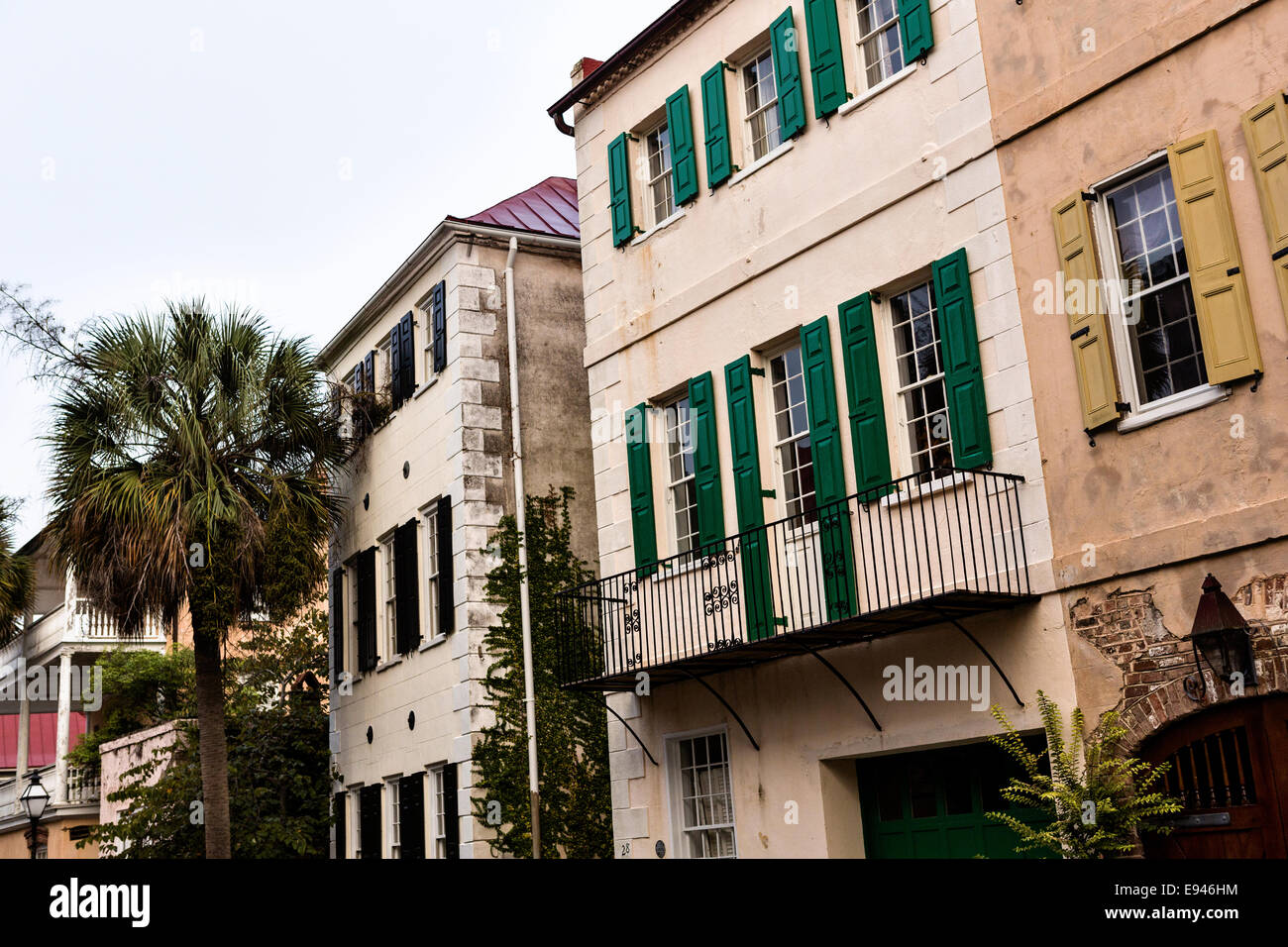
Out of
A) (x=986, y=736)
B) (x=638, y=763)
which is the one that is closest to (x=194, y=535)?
(x=638, y=763)

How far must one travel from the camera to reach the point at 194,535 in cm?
1783

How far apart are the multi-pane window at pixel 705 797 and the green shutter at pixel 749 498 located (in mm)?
1445

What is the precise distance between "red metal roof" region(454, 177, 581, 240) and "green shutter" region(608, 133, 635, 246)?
3.78 metres

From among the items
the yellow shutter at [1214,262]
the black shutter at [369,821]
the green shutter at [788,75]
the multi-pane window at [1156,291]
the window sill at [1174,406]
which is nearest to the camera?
the yellow shutter at [1214,262]

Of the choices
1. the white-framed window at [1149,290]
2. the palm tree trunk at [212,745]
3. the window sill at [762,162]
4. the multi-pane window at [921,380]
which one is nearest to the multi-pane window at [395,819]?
the palm tree trunk at [212,745]

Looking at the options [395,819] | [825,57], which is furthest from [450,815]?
[825,57]

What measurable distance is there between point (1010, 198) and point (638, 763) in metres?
6.73

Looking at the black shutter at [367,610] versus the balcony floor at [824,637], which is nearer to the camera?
the balcony floor at [824,637]

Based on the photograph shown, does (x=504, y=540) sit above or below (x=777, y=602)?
above

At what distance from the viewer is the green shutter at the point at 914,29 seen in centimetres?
1160

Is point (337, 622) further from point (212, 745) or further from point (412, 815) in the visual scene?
point (412, 815)

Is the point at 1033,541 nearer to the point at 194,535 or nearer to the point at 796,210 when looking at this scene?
the point at 796,210

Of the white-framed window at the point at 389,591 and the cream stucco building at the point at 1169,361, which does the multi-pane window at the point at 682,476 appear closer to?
the cream stucco building at the point at 1169,361
